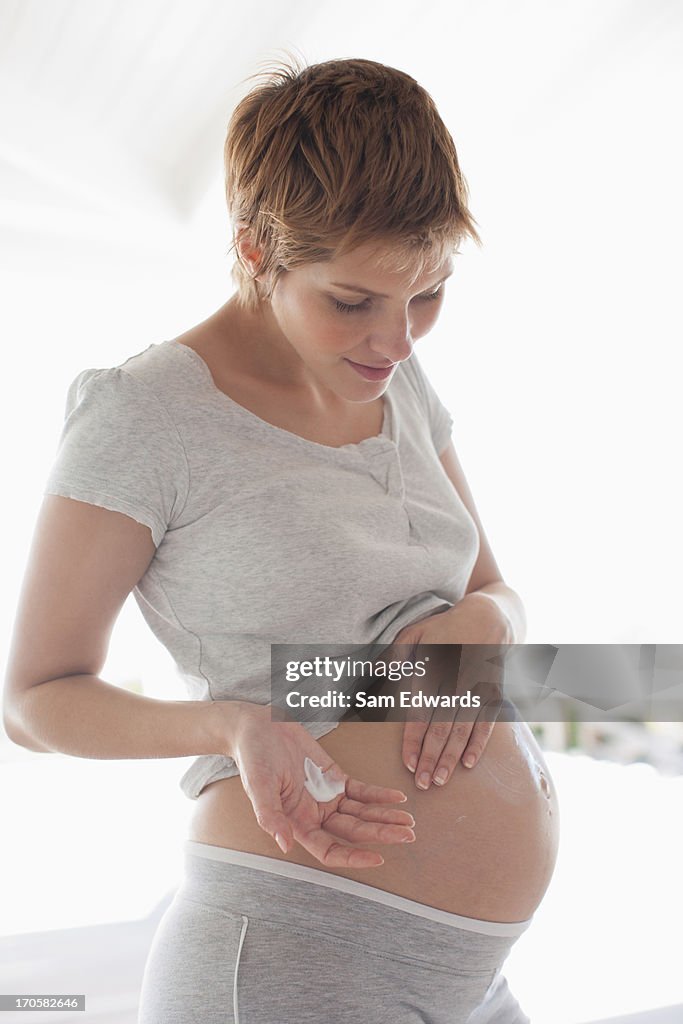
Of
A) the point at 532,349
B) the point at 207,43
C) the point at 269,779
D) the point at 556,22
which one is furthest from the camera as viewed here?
the point at 532,349

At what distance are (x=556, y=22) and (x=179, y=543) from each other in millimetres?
1586

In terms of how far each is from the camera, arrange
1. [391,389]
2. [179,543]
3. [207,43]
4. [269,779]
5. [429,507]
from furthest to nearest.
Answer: [207,43]
[391,389]
[429,507]
[179,543]
[269,779]

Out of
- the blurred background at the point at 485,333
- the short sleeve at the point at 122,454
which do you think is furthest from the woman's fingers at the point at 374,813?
the blurred background at the point at 485,333

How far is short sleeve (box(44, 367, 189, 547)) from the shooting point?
2.29 feet

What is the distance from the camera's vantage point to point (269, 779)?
0.62 metres

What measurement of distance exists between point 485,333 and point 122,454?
2.20 meters

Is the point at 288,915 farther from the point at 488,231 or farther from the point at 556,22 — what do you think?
the point at 488,231

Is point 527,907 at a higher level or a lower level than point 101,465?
lower

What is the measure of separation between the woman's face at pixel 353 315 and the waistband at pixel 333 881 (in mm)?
401

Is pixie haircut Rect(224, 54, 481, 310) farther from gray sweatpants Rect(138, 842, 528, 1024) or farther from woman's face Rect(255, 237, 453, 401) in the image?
gray sweatpants Rect(138, 842, 528, 1024)

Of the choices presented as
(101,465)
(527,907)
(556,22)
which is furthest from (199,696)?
(556,22)

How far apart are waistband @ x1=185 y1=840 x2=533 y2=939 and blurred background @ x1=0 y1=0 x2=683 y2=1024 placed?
0.88 meters

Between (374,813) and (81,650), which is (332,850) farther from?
(81,650)

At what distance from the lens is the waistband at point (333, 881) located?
72 cm
